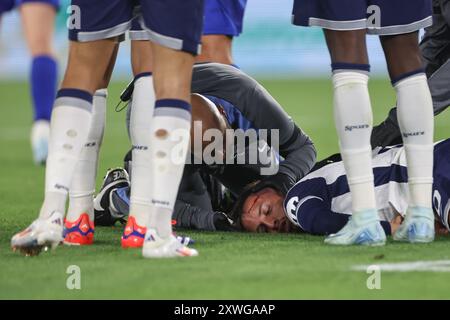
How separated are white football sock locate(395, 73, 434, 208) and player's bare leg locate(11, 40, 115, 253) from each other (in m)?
1.25

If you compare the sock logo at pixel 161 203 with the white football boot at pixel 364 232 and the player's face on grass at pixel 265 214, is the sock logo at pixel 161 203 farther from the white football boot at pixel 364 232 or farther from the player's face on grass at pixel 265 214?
the player's face on grass at pixel 265 214

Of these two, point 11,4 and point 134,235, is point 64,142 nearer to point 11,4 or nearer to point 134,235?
point 134,235

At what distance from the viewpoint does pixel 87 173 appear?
173 inches

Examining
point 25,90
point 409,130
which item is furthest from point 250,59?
point 409,130

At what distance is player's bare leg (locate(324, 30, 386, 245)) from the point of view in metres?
4.23

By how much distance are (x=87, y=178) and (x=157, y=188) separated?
0.63 metres

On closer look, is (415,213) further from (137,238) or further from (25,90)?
(25,90)

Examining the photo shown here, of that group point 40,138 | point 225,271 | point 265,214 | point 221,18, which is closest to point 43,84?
point 40,138

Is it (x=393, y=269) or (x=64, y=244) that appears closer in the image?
(x=393, y=269)

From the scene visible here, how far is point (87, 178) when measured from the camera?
4383 mm

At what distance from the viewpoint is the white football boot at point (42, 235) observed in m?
3.86

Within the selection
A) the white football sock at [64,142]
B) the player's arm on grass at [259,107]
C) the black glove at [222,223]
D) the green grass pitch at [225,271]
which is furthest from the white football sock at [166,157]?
the player's arm on grass at [259,107]

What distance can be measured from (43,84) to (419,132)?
4.90m

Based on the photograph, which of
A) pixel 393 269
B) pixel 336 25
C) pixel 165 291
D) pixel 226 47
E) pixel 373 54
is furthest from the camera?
pixel 373 54
